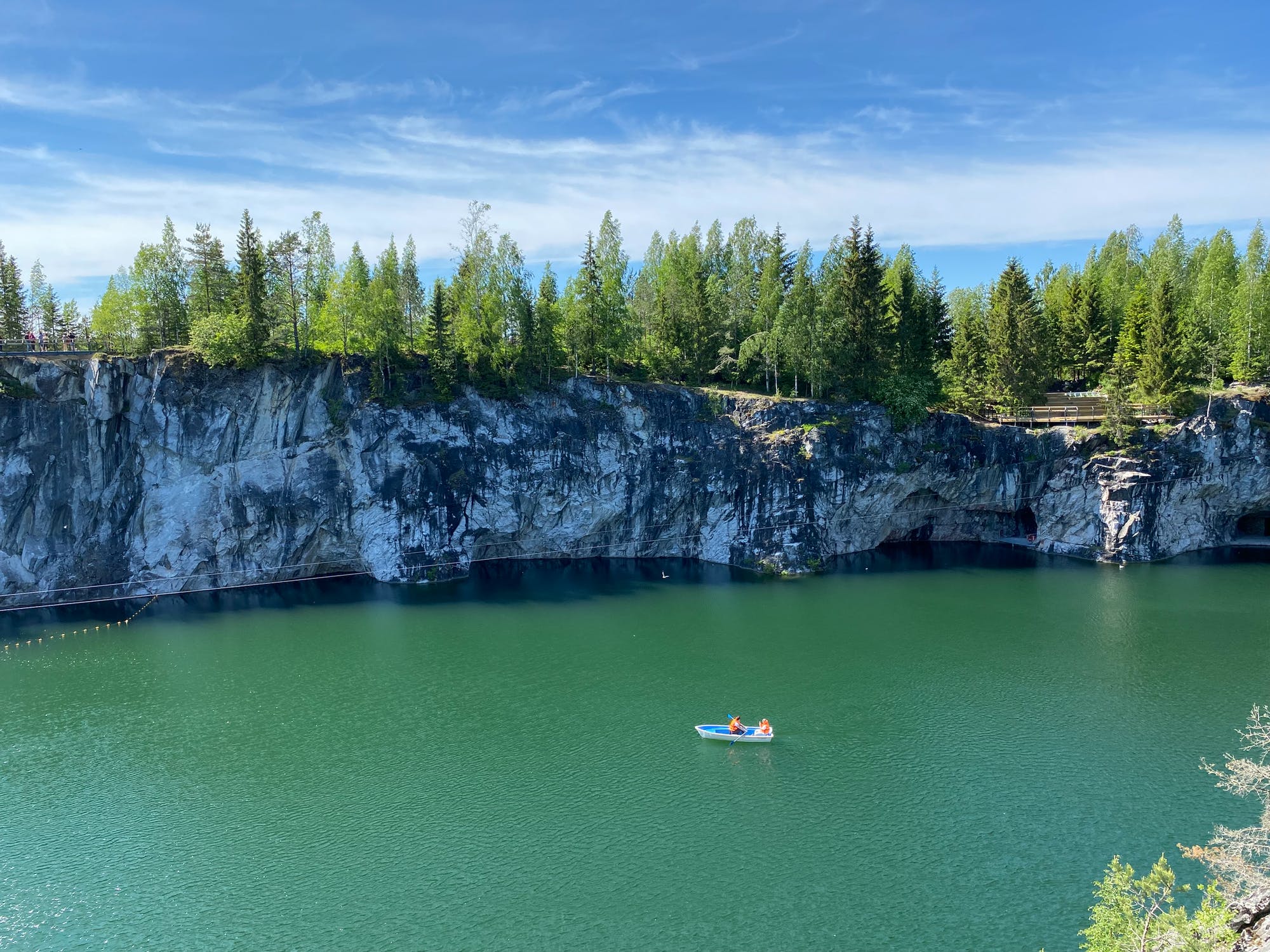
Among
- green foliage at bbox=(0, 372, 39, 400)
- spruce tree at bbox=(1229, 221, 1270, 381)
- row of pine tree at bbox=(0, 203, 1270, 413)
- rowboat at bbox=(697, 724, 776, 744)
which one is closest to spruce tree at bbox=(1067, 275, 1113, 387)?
row of pine tree at bbox=(0, 203, 1270, 413)

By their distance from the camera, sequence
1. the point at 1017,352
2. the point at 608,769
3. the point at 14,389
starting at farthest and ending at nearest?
1. the point at 1017,352
2. the point at 14,389
3. the point at 608,769

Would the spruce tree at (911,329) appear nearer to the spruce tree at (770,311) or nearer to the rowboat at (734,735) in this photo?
the spruce tree at (770,311)

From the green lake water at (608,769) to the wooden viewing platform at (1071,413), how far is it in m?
17.3

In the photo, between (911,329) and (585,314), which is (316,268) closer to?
(585,314)

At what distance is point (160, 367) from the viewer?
55.2 m

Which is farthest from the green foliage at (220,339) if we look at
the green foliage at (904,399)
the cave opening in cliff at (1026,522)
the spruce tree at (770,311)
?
the cave opening in cliff at (1026,522)

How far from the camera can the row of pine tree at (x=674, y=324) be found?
6025cm

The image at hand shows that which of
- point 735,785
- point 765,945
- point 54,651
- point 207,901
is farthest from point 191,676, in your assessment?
point 765,945

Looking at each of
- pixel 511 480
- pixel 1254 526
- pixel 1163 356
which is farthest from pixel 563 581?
pixel 1254 526

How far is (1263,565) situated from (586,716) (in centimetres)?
5827

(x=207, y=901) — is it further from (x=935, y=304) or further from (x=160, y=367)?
(x=935, y=304)

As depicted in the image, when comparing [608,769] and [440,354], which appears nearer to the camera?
[608,769]

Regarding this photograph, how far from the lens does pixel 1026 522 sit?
7194cm

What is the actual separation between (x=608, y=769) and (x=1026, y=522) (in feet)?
183
